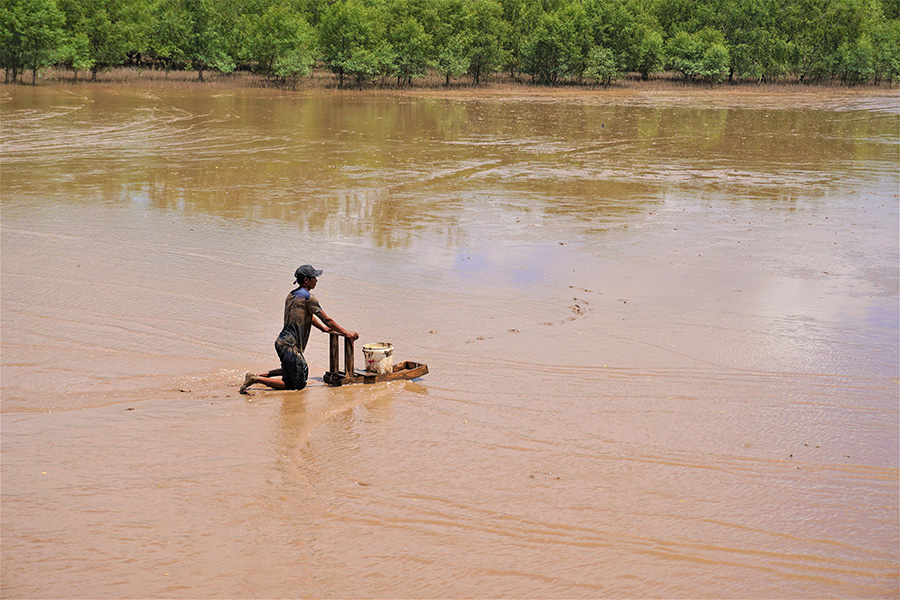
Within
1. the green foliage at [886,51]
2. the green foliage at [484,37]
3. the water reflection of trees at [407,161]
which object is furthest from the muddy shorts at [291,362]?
the green foliage at [886,51]

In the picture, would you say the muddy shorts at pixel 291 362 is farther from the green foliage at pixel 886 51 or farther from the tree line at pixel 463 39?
the green foliage at pixel 886 51

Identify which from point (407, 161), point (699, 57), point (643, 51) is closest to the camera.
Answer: point (407, 161)

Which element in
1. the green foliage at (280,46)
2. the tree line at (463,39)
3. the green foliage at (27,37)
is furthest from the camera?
the green foliage at (280,46)

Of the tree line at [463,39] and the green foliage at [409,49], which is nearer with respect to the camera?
the tree line at [463,39]

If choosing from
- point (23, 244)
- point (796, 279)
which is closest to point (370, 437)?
point (796, 279)

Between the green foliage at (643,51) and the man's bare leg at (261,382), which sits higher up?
the green foliage at (643,51)

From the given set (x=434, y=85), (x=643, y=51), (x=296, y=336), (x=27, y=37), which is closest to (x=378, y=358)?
(x=296, y=336)

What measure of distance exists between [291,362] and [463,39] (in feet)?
255

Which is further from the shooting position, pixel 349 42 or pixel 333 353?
pixel 349 42

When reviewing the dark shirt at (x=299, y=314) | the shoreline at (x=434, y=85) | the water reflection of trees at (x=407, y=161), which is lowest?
the dark shirt at (x=299, y=314)

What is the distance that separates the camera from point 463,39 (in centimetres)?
8312

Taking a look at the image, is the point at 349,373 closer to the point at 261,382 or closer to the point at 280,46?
the point at 261,382

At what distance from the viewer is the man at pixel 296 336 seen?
30.9 ft

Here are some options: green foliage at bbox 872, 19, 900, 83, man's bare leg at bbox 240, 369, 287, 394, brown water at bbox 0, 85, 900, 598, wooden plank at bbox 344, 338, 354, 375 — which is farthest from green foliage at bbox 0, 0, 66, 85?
green foliage at bbox 872, 19, 900, 83
